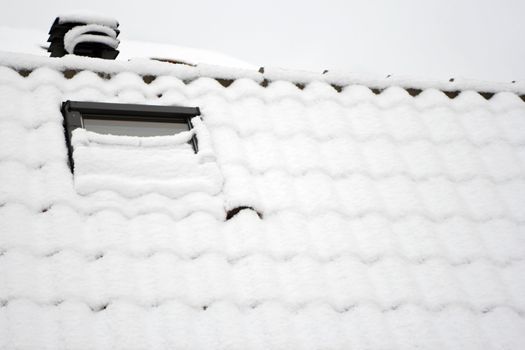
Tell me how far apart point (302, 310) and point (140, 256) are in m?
0.75

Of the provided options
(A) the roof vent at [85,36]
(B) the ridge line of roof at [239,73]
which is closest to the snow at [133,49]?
(A) the roof vent at [85,36]

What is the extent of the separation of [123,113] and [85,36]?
1.84m

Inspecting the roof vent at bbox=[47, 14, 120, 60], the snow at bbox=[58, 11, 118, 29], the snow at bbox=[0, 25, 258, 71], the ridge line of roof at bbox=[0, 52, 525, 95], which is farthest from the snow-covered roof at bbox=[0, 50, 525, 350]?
the snow at bbox=[0, 25, 258, 71]

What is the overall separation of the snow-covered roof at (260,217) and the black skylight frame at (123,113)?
0.07 m

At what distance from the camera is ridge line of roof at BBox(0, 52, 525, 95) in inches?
141

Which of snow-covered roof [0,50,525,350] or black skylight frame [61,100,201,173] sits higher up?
black skylight frame [61,100,201,173]

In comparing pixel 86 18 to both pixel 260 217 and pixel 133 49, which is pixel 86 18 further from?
pixel 133 49

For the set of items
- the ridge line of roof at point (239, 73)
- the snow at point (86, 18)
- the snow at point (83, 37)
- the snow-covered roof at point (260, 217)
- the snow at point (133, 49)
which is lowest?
the snow-covered roof at point (260, 217)

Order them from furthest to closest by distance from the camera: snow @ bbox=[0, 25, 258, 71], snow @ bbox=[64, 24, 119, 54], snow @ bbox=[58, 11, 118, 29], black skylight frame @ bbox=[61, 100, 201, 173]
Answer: snow @ bbox=[0, 25, 258, 71] < snow @ bbox=[58, 11, 118, 29] < snow @ bbox=[64, 24, 119, 54] < black skylight frame @ bbox=[61, 100, 201, 173]

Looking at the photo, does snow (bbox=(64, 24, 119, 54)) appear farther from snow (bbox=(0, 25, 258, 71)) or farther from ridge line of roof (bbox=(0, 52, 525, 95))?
snow (bbox=(0, 25, 258, 71))

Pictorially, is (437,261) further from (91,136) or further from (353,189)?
(91,136)

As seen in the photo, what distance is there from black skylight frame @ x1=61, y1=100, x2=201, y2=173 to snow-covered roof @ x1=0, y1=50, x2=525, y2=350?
0.07 m

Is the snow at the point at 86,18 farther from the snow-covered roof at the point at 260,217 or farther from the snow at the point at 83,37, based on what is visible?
the snow-covered roof at the point at 260,217

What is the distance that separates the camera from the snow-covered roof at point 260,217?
8.14ft
